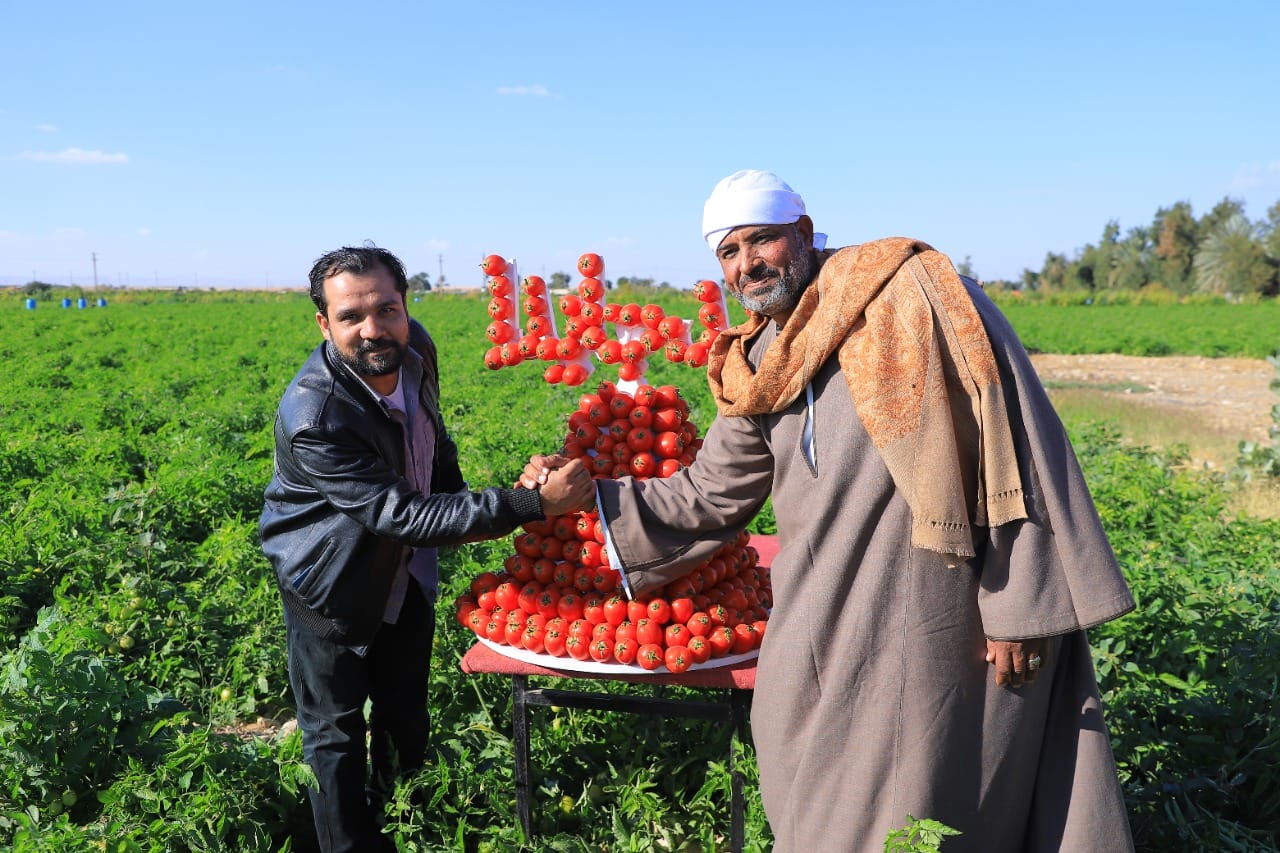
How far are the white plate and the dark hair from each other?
1.12 metres

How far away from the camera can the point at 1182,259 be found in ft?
231

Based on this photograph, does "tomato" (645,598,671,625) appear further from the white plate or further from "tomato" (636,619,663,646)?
the white plate

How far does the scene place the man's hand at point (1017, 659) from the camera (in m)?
2.21

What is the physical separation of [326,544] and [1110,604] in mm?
2048

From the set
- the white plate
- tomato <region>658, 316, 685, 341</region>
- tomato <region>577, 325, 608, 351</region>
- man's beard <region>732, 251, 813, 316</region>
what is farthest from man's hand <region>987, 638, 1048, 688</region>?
tomato <region>577, 325, 608, 351</region>

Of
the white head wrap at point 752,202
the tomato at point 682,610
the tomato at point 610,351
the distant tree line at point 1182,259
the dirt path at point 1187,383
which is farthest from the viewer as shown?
the distant tree line at point 1182,259

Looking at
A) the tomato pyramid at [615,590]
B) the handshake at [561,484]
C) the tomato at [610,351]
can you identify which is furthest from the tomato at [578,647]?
the tomato at [610,351]

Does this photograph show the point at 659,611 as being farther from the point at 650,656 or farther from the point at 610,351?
the point at 610,351

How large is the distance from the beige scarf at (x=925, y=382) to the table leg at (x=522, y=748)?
1.40m

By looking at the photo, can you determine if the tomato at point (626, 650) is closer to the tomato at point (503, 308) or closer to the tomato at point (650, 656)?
the tomato at point (650, 656)

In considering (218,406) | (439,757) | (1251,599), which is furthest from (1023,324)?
(439,757)

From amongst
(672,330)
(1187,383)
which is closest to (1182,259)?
(1187,383)

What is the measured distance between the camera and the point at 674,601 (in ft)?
9.22

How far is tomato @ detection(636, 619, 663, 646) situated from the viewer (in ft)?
8.90
